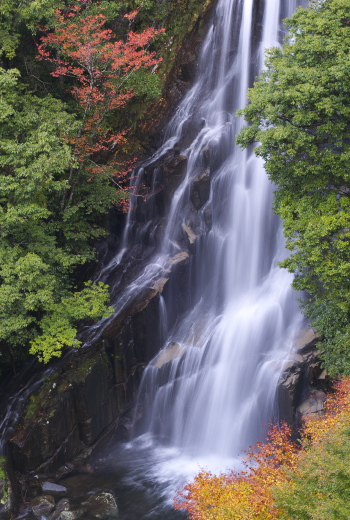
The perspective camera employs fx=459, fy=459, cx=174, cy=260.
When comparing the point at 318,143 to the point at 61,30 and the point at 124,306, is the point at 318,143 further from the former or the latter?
the point at 61,30

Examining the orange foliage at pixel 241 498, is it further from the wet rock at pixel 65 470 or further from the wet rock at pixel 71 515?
the wet rock at pixel 65 470

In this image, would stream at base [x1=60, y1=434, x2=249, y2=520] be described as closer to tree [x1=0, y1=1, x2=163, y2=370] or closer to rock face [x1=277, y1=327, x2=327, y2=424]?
rock face [x1=277, y1=327, x2=327, y2=424]

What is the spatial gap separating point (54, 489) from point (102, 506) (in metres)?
2.00

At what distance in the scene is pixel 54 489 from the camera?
1477cm

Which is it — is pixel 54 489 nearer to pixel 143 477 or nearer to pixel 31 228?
pixel 143 477

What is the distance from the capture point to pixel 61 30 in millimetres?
18328

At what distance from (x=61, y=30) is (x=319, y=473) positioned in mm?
17973

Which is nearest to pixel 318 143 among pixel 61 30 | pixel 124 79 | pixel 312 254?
pixel 312 254

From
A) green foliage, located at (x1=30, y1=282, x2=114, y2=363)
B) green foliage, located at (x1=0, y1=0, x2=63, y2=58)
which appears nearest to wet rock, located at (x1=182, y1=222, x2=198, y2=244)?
green foliage, located at (x1=30, y1=282, x2=114, y2=363)

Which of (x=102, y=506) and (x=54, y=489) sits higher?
(x=54, y=489)

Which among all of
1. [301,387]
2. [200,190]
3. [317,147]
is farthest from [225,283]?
[317,147]

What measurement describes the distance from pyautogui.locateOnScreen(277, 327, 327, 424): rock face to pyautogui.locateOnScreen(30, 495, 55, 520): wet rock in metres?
7.62

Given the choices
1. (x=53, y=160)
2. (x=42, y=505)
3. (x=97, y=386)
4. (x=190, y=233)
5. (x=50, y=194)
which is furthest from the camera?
(x=190, y=233)

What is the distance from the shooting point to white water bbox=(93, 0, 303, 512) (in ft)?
52.4
